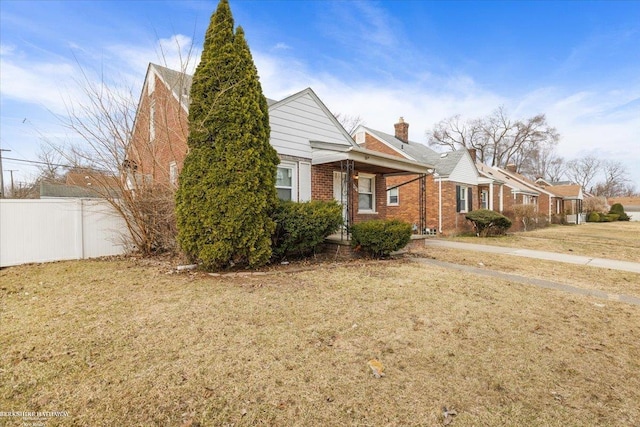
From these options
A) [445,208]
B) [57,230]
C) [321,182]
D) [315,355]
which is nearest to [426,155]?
[445,208]

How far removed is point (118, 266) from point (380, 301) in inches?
256

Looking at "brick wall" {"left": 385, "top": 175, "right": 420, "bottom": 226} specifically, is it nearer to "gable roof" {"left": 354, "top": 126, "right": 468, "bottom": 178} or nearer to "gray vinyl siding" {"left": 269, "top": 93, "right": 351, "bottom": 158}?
"gable roof" {"left": 354, "top": 126, "right": 468, "bottom": 178}

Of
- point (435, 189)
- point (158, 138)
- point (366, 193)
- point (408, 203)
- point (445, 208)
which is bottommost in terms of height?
point (445, 208)

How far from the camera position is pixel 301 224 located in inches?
276

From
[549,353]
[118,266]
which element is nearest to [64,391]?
[549,353]

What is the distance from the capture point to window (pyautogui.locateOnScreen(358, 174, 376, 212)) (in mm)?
11508

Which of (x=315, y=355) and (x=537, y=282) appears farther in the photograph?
(x=537, y=282)

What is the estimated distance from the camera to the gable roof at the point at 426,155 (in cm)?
1747

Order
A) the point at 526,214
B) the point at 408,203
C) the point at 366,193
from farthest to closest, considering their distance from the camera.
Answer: the point at 526,214 → the point at 408,203 → the point at 366,193

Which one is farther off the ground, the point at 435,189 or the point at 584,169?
the point at 584,169

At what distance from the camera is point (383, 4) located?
10914 millimetres

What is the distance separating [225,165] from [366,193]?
6540 millimetres

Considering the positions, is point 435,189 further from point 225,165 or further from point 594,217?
Answer: point 594,217

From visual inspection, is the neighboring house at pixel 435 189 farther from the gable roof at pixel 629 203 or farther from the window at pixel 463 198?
the gable roof at pixel 629 203
